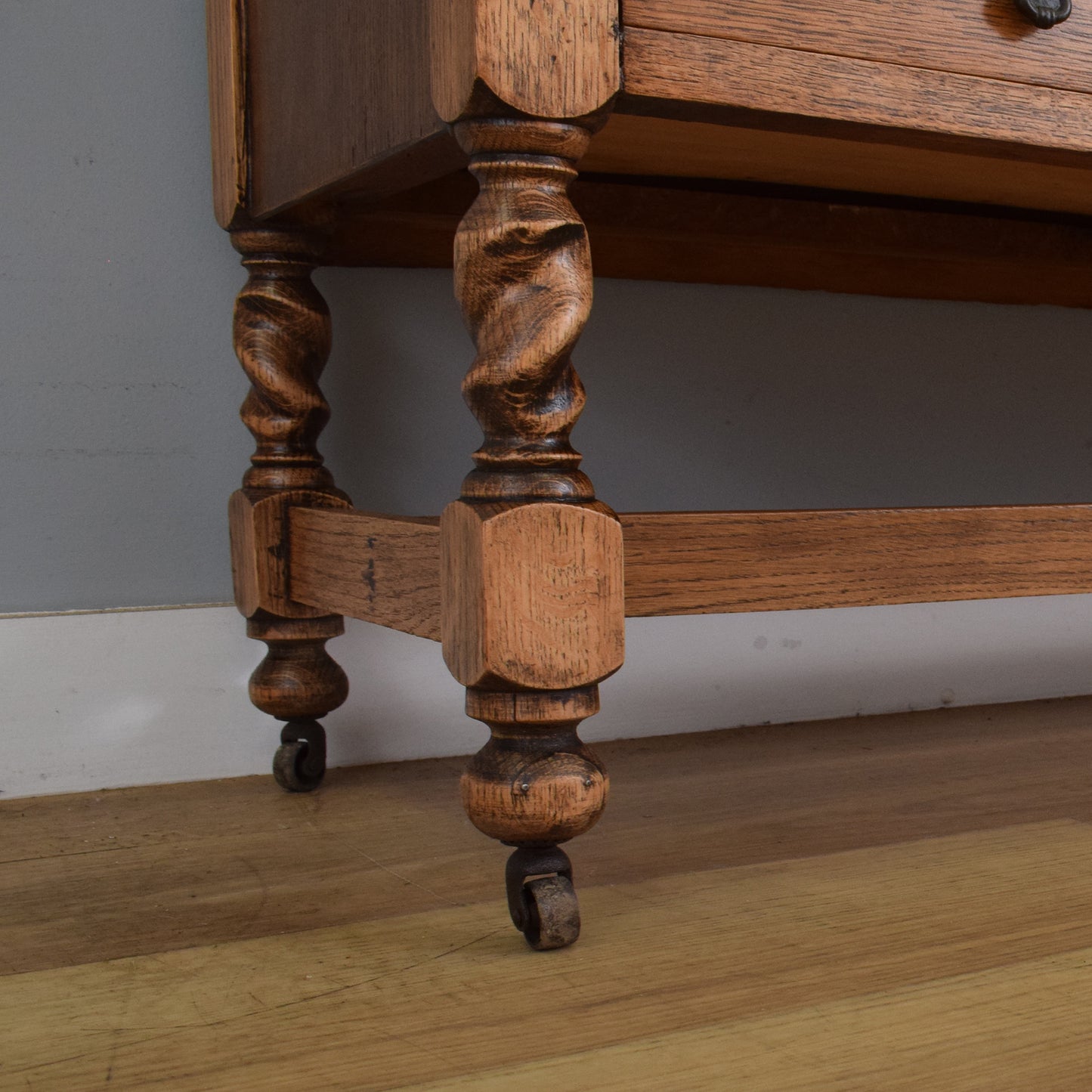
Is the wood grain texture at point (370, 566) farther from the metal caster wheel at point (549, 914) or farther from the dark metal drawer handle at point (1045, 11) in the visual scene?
the dark metal drawer handle at point (1045, 11)

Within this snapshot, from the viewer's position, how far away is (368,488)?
1270 mm

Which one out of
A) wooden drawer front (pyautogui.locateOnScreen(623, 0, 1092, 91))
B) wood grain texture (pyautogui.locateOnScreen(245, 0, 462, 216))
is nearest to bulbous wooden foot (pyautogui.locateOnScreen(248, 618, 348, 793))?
wood grain texture (pyautogui.locateOnScreen(245, 0, 462, 216))

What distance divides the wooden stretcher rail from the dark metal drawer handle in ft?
1.01

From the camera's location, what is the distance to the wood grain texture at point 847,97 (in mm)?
700

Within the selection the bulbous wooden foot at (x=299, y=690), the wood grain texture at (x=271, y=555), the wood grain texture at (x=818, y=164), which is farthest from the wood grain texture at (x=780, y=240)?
the bulbous wooden foot at (x=299, y=690)

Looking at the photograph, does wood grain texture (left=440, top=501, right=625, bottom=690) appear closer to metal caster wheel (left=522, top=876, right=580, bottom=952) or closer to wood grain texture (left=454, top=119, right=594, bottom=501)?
wood grain texture (left=454, top=119, right=594, bottom=501)

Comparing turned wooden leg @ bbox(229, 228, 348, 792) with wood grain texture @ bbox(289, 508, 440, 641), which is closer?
wood grain texture @ bbox(289, 508, 440, 641)

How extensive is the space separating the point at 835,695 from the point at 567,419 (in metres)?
0.82

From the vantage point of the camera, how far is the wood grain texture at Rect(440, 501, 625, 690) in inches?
27.2

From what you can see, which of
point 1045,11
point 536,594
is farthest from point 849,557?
point 1045,11

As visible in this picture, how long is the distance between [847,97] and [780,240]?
53 centimetres

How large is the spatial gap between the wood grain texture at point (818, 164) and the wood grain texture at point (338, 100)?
13 centimetres

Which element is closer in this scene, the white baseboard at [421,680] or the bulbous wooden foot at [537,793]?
A: the bulbous wooden foot at [537,793]

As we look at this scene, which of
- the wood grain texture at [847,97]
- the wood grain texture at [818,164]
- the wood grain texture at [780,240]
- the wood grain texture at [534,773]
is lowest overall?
the wood grain texture at [534,773]
